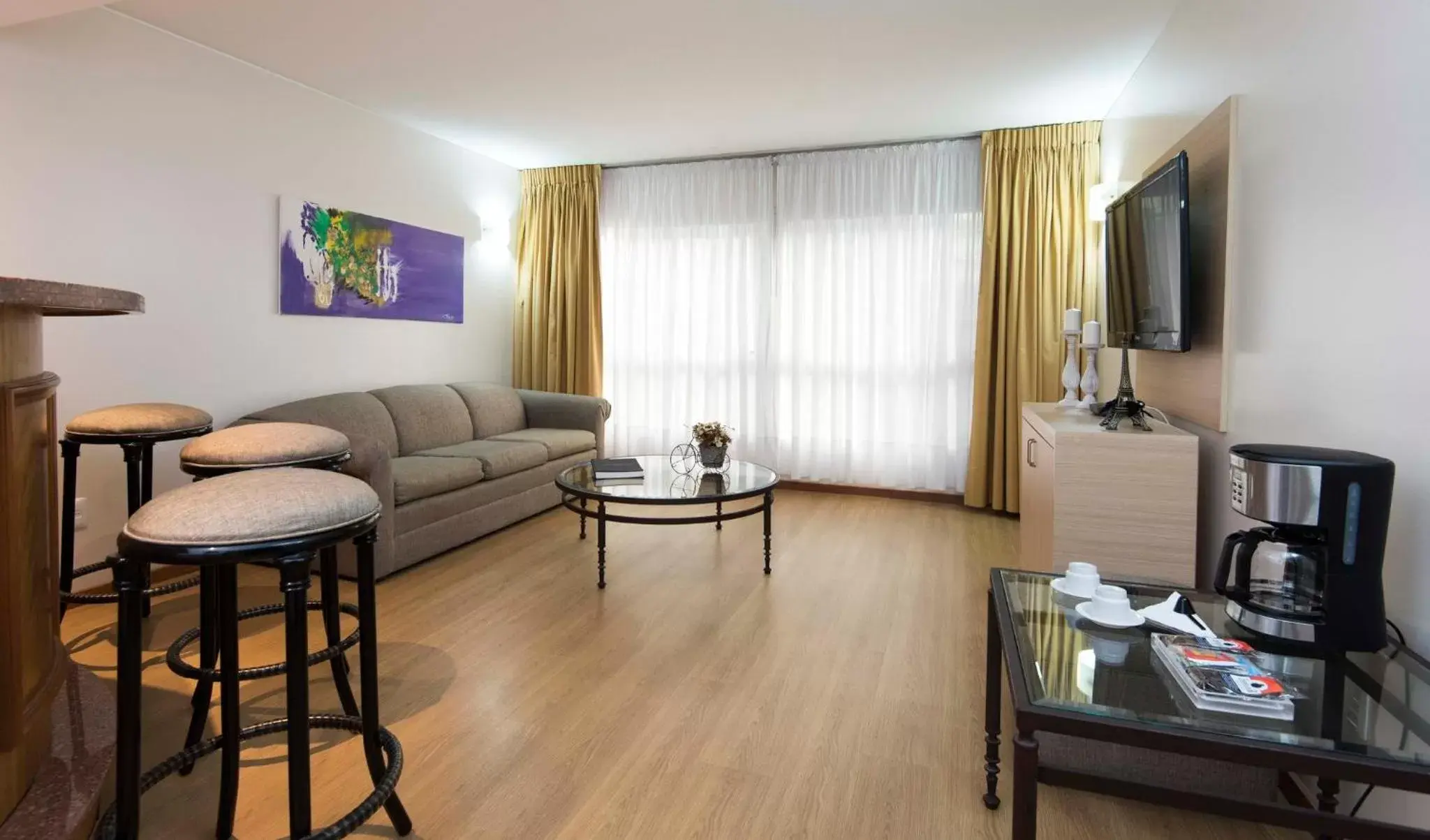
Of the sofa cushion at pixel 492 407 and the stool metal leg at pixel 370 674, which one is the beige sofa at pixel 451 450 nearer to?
the sofa cushion at pixel 492 407

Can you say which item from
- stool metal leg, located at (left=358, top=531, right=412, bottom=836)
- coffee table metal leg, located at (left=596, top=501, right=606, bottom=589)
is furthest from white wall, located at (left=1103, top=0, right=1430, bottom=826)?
coffee table metal leg, located at (left=596, top=501, right=606, bottom=589)

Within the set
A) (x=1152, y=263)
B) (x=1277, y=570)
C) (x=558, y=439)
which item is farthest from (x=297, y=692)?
(x=558, y=439)

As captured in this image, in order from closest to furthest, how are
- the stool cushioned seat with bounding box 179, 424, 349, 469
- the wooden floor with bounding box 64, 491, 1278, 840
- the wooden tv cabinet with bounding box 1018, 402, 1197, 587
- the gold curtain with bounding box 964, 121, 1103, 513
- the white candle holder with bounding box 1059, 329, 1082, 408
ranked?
the wooden floor with bounding box 64, 491, 1278, 840
the stool cushioned seat with bounding box 179, 424, 349, 469
the wooden tv cabinet with bounding box 1018, 402, 1197, 587
the white candle holder with bounding box 1059, 329, 1082, 408
the gold curtain with bounding box 964, 121, 1103, 513

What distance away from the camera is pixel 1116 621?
152 centimetres

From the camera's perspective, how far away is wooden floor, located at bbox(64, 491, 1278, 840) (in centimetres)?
176

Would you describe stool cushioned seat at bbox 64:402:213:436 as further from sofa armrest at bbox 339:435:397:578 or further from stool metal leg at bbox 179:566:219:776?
stool metal leg at bbox 179:566:219:776

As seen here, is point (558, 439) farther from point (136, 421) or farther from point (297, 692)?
point (297, 692)

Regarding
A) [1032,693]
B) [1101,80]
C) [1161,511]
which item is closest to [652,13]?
[1101,80]

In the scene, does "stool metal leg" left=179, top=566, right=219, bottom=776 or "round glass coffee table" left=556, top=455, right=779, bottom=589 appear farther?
"round glass coffee table" left=556, top=455, right=779, bottom=589

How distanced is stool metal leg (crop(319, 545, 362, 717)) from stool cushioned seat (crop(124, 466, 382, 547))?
483mm

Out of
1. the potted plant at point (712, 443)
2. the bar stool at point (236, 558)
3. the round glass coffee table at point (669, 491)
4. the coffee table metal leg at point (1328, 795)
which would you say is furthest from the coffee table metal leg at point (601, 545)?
the coffee table metal leg at point (1328, 795)

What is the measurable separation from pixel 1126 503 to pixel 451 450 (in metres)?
3.50

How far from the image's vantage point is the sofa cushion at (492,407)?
5039 millimetres

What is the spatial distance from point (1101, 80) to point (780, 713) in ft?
12.1
